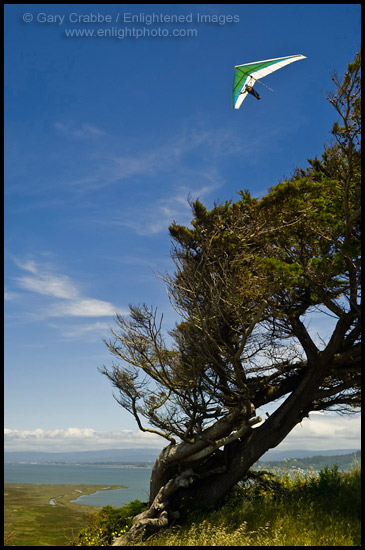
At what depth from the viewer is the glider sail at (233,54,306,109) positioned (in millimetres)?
13871

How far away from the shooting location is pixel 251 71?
14.1 metres

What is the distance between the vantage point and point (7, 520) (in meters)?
30.0

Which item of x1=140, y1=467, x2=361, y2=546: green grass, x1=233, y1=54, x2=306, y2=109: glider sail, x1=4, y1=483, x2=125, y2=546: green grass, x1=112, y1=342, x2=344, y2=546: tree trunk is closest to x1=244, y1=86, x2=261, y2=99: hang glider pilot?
x1=233, y1=54, x2=306, y2=109: glider sail

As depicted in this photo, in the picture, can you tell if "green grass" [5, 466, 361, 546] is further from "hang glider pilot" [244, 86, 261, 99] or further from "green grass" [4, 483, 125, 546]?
"hang glider pilot" [244, 86, 261, 99]

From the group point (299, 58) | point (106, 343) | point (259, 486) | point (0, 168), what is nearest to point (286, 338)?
point (259, 486)

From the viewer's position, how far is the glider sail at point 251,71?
1387 centimetres

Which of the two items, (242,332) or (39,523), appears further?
(39,523)

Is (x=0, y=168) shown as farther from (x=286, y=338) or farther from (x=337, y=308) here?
(x=286, y=338)

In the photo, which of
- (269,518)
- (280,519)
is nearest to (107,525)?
(269,518)

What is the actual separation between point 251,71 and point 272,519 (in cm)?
1362

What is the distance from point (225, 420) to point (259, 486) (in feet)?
12.3

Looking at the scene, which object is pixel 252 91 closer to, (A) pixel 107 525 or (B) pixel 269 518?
(B) pixel 269 518

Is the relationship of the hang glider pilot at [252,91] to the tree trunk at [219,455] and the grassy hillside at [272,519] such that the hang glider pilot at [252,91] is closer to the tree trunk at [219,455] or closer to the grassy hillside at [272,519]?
the tree trunk at [219,455]

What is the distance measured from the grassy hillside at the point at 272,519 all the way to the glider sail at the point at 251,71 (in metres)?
12.7
